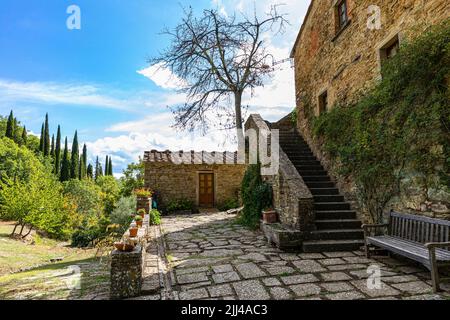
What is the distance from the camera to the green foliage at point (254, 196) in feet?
23.0

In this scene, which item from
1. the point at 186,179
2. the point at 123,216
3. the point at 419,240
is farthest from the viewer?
the point at 186,179

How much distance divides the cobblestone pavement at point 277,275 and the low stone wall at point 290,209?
289 mm

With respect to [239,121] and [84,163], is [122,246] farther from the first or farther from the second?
[84,163]

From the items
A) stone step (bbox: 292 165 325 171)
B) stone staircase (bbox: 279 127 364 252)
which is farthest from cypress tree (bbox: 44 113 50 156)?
stone step (bbox: 292 165 325 171)

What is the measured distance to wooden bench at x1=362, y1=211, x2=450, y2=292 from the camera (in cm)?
300

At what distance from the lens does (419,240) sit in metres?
3.83

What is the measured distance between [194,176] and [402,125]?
9.94 meters

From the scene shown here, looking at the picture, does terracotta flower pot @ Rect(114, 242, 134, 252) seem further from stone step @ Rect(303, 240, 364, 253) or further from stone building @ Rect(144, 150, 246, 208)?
stone building @ Rect(144, 150, 246, 208)

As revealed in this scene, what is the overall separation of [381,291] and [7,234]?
485 inches

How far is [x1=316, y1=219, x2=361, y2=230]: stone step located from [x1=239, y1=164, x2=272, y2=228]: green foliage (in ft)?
5.80

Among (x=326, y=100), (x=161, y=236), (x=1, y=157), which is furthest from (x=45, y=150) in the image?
(x=326, y=100)

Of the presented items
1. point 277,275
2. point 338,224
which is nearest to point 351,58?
point 338,224

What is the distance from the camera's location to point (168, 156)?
526 inches
